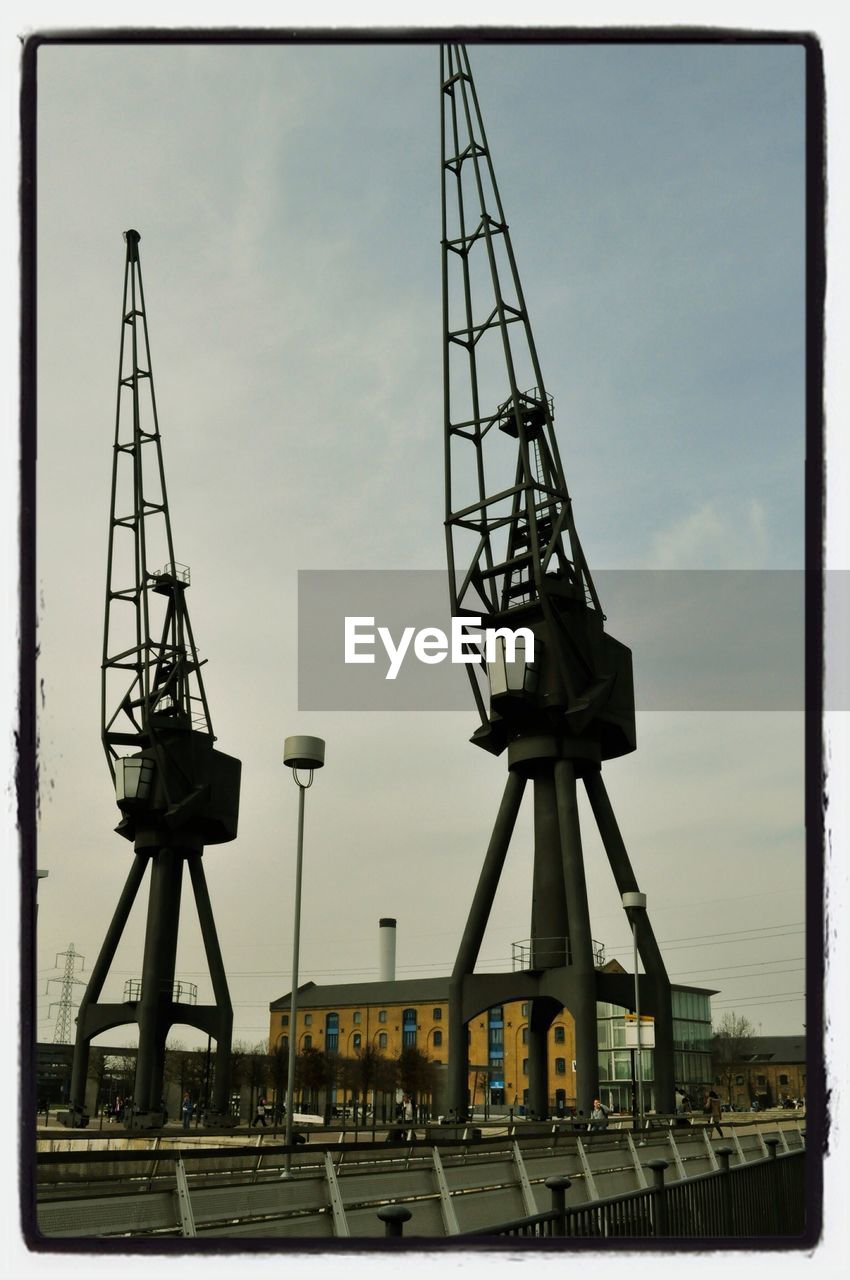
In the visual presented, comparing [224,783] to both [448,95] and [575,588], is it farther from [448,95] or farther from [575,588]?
[448,95]

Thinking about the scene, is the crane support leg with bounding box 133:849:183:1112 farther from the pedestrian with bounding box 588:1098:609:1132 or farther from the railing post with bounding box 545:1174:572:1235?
the railing post with bounding box 545:1174:572:1235

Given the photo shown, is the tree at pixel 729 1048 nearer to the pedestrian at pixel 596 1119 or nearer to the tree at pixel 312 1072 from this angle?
the tree at pixel 312 1072

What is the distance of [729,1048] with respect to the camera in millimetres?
→ 105188

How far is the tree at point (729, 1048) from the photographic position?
101 meters

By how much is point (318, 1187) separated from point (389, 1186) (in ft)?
2.82

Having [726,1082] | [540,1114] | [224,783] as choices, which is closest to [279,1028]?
[726,1082]

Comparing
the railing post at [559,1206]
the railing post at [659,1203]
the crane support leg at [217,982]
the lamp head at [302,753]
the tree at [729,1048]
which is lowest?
the tree at [729,1048]

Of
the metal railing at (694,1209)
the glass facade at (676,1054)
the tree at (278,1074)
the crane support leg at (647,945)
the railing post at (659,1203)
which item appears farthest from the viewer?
the glass facade at (676,1054)

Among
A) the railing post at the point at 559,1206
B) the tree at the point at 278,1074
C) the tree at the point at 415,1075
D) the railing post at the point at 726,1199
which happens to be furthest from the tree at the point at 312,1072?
the railing post at the point at 559,1206

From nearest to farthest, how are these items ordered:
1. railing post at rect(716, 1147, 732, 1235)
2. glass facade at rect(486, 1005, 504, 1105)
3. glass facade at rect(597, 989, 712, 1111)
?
1. railing post at rect(716, 1147, 732, 1235)
2. glass facade at rect(597, 989, 712, 1111)
3. glass facade at rect(486, 1005, 504, 1105)

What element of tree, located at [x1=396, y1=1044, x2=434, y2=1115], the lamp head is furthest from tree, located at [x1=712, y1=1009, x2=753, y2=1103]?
the lamp head

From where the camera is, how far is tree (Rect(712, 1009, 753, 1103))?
10100 cm

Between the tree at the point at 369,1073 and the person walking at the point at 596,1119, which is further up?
the person walking at the point at 596,1119

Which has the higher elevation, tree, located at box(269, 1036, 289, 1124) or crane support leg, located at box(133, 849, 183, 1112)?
crane support leg, located at box(133, 849, 183, 1112)
